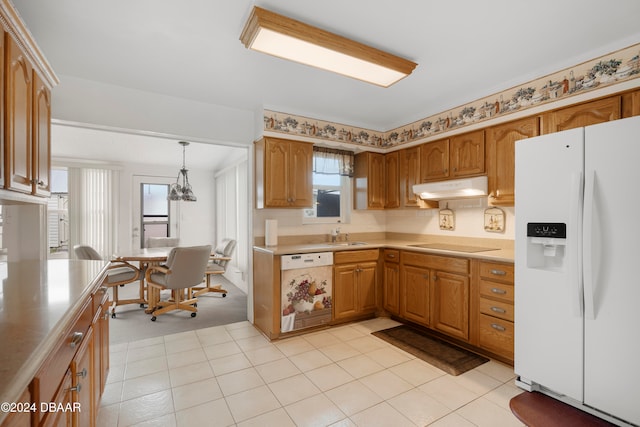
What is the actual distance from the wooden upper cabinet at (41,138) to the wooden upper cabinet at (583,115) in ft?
12.0

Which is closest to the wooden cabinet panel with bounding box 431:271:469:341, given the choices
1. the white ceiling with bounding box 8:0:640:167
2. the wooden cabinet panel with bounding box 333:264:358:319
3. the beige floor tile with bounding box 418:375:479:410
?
the beige floor tile with bounding box 418:375:479:410

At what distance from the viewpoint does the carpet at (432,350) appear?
2486 mm

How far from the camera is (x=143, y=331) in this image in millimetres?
3295

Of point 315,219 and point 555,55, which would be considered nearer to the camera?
point 555,55

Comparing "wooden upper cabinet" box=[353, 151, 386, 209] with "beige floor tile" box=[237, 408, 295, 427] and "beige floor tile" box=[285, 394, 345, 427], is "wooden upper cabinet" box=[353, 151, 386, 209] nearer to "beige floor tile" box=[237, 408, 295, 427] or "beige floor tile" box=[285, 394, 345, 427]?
"beige floor tile" box=[285, 394, 345, 427]

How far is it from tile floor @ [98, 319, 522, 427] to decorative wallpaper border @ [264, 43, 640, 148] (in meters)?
2.26

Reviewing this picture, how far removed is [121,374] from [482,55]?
12.3 feet

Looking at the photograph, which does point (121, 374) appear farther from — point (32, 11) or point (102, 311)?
point (32, 11)

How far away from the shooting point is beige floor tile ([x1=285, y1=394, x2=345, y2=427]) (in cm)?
183

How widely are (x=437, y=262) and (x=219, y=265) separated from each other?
348cm

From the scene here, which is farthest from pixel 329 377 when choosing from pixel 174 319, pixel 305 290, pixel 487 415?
pixel 174 319

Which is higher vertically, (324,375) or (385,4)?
(385,4)

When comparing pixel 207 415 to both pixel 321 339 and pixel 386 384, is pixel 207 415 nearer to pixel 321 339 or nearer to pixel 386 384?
pixel 386 384

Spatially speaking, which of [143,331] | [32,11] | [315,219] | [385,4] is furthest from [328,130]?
[143,331]
